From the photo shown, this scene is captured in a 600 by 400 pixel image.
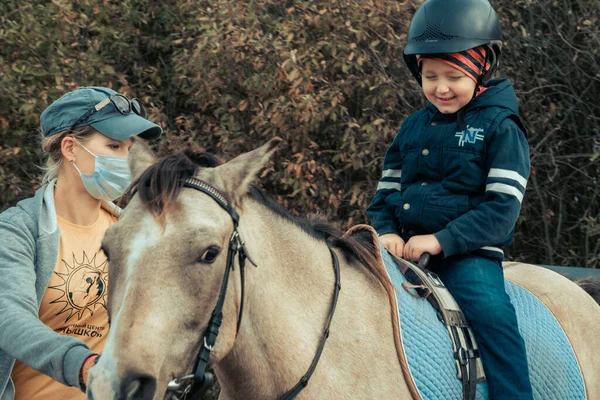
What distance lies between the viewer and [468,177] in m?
3.19

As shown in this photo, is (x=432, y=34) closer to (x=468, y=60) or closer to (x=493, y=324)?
(x=468, y=60)

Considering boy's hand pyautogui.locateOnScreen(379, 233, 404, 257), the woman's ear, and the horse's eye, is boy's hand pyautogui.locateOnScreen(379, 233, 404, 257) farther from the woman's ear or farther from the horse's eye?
the woman's ear

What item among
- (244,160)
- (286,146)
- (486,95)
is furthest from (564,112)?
(244,160)

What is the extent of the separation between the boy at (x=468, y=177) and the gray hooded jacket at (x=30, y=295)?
143cm

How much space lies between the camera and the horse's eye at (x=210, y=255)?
2359 mm

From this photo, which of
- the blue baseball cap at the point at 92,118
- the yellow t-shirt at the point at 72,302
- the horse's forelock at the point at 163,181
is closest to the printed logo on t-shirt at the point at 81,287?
the yellow t-shirt at the point at 72,302

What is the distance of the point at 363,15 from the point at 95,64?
93.3 inches

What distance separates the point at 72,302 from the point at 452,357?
1.62m

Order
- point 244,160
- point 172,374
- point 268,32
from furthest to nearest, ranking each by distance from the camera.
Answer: point 268,32 < point 244,160 < point 172,374

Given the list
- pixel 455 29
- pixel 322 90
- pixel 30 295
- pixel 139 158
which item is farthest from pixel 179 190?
pixel 322 90

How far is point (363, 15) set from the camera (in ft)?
19.7

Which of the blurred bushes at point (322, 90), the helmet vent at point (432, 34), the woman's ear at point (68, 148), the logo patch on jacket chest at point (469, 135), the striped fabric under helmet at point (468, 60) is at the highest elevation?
the helmet vent at point (432, 34)

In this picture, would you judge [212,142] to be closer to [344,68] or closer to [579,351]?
[344,68]

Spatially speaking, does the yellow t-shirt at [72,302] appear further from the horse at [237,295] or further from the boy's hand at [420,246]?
the boy's hand at [420,246]
